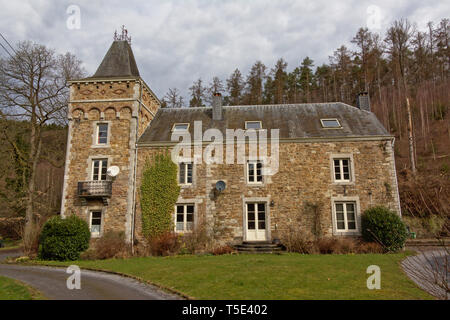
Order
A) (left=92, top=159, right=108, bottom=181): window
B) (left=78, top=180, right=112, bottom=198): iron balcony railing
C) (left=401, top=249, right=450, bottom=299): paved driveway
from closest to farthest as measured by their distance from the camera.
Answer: (left=401, top=249, right=450, bottom=299): paved driveway → (left=78, top=180, right=112, bottom=198): iron balcony railing → (left=92, top=159, right=108, bottom=181): window

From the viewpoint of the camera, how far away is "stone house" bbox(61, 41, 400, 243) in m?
15.8

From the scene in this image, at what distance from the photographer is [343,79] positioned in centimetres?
3372

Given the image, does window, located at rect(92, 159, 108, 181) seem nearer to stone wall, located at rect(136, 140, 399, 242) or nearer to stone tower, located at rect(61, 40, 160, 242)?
stone tower, located at rect(61, 40, 160, 242)

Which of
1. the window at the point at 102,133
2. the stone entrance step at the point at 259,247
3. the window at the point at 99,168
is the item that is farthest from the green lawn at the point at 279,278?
the window at the point at 102,133

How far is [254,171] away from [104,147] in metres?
8.46

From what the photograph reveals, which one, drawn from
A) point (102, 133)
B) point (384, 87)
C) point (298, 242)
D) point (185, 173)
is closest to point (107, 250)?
point (185, 173)

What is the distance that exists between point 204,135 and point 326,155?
6.88 meters

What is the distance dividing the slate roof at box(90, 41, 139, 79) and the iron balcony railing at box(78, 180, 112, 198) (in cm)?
630

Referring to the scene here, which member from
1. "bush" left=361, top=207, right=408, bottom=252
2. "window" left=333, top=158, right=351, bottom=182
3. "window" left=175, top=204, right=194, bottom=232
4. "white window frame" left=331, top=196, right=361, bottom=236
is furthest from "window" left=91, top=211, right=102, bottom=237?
"bush" left=361, top=207, right=408, bottom=252

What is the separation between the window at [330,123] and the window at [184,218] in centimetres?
903

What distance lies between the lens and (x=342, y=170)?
1633 centimetres
